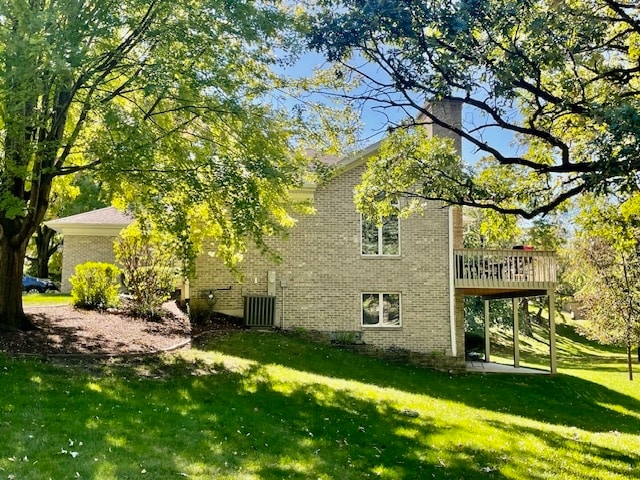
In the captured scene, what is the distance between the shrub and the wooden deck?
9.76 metres

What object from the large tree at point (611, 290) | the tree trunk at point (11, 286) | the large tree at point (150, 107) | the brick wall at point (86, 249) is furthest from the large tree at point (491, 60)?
the brick wall at point (86, 249)

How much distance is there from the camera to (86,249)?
2655cm

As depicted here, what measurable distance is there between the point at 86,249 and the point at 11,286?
15.7m

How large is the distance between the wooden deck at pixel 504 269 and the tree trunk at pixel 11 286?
43.2 ft

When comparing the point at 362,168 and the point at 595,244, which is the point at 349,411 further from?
the point at 595,244

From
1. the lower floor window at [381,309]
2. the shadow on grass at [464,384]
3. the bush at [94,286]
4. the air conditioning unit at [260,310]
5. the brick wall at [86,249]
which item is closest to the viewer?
the shadow on grass at [464,384]

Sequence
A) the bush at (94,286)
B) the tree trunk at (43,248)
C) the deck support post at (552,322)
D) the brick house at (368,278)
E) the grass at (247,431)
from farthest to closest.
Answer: the tree trunk at (43,248) → the deck support post at (552,322) → the brick house at (368,278) → the bush at (94,286) → the grass at (247,431)

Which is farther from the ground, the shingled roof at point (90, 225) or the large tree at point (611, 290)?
the shingled roof at point (90, 225)

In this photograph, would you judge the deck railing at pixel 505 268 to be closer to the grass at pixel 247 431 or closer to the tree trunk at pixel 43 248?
the grass at pixel 247 431

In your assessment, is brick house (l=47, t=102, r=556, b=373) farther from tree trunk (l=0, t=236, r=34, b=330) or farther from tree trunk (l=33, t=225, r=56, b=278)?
tree trunk (l=33, t=225, r=56, b=278)

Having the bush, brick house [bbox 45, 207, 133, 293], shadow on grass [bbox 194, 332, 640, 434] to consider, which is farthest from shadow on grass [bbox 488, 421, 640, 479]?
brick house [bbox 45, 207, 133, 293]

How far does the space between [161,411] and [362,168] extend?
13048mm

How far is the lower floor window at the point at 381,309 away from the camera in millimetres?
18391

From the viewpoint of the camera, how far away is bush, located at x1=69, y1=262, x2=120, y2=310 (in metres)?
16.0
